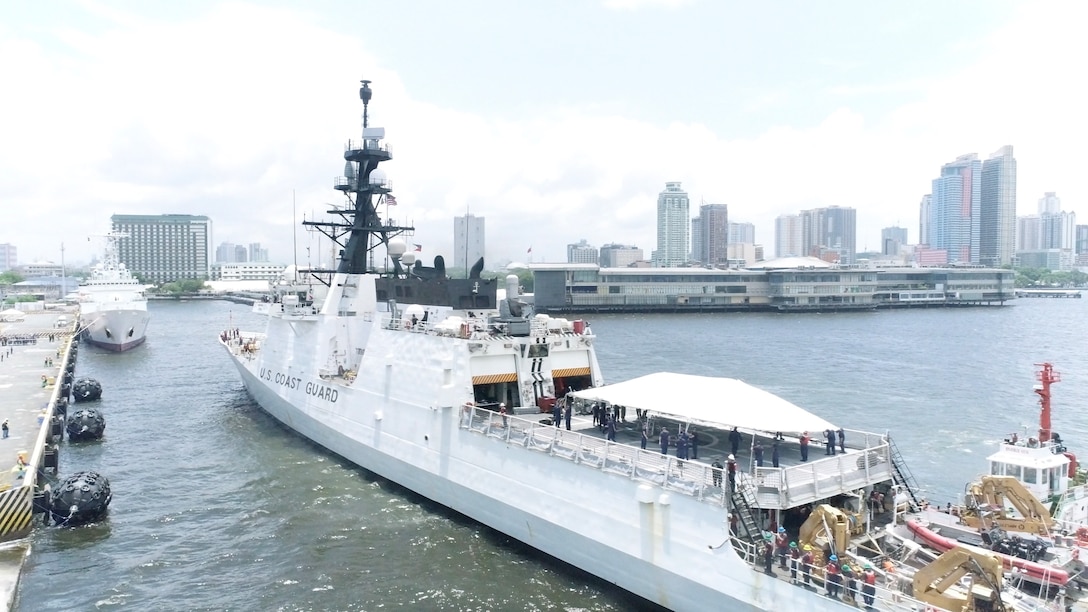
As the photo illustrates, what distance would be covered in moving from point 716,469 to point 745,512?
2.86 ft

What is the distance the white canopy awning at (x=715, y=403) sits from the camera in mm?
13461

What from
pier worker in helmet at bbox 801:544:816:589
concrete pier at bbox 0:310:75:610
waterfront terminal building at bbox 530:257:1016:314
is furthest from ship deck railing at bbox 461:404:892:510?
waterfront terminal building at bbox 530:257:1016:314

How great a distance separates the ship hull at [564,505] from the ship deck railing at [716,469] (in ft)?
0.72

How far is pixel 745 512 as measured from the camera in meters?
12.4

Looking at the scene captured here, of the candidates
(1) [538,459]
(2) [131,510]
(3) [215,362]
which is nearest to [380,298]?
(2) [131,510]

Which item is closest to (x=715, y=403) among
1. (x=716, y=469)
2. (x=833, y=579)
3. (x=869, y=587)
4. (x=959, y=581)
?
(x=716, y=469)

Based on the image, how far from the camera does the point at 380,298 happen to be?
82.9ft

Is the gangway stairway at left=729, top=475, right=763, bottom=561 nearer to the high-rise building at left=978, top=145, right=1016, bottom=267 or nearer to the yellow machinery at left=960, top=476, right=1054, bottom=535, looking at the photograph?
the yellow machinery at left=960, top=476, right=1054, bottom=535

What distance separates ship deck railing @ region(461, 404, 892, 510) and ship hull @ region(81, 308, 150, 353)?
5165 cm

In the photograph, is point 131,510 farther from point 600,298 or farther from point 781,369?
point 600,298

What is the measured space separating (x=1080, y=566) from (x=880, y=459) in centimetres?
352

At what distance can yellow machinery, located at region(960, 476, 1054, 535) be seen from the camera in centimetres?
1310

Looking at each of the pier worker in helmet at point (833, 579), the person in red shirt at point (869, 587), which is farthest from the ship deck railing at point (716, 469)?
the person in red shirt at point (869, 587)

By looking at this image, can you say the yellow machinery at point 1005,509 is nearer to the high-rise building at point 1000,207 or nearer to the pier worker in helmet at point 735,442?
the pier worker in helmet at point 735,442
